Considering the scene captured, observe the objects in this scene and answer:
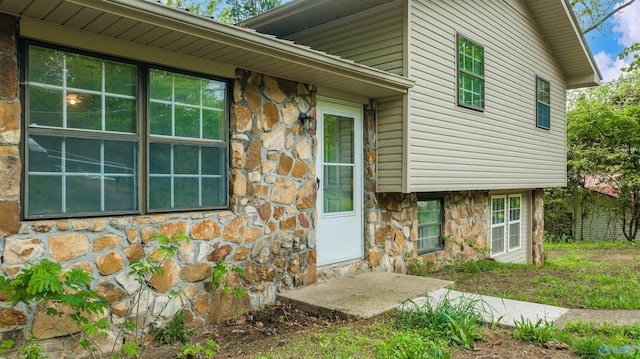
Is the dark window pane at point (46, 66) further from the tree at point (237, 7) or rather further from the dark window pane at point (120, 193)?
the tree at point (237, 7)

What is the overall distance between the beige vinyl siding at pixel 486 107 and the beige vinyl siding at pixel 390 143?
0.51 feet

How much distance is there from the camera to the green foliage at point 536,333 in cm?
378

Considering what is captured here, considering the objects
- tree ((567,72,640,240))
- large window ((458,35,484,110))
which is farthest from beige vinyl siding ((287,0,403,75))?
tree ((567,72,640,240))

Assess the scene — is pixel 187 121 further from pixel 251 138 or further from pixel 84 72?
pixel 84 72

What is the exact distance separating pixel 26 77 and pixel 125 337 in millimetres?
2234

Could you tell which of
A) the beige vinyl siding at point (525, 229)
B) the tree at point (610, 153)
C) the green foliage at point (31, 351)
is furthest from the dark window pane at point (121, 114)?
the tree at point (610, 153)

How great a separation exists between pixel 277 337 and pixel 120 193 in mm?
1916

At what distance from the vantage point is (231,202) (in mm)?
4633

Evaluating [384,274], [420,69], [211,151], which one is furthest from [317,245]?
[420,69]

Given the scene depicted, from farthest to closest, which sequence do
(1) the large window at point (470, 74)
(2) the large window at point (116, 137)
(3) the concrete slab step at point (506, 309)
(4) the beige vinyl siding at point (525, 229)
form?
(4) the beige vinyl siding at point (525, 229)
(1) the large window at point (470, 74)
(3) the concrete slab step at point (506, 309)
(2) the large window at point (116, 137)

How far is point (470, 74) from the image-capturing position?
7.40m

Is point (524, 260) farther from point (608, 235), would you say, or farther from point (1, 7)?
point (1, 7)

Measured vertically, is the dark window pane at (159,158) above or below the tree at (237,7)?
below

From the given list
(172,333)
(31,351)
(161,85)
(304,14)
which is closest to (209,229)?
(172,333)
